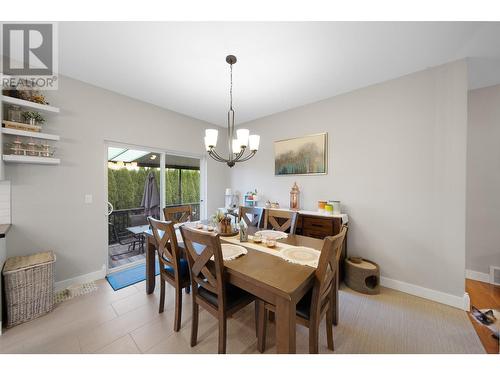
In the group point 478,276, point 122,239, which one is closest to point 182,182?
point 122,239

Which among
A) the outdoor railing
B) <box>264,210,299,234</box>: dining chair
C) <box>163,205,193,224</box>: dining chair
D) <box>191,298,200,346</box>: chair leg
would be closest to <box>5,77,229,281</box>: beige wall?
the outdoor railing

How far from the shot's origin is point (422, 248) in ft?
6.87

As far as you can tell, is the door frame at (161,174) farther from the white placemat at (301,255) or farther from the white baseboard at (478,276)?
the white baseboard at (478,276)

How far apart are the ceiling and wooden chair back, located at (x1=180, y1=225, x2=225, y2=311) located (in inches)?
67.9

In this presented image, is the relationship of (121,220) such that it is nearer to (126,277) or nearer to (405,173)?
(126,277)

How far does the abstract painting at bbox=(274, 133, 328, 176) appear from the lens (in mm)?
2811

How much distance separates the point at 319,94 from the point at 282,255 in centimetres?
245

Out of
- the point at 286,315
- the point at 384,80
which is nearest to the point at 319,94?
the point at 384,80

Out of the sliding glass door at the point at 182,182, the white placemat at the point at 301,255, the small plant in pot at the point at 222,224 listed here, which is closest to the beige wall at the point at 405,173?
the white placemat at the point at 301,255

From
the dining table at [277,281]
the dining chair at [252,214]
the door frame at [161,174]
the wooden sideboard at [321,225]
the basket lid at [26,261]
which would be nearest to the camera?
the dining table at [277,281]

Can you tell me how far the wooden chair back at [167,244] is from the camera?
4.88ft

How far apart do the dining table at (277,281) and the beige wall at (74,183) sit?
2366 millimetres

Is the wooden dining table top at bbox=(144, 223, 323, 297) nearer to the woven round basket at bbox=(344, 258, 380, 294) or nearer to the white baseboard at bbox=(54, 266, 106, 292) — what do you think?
the woven round basket at bbox=(344, 258, 380, 294)
